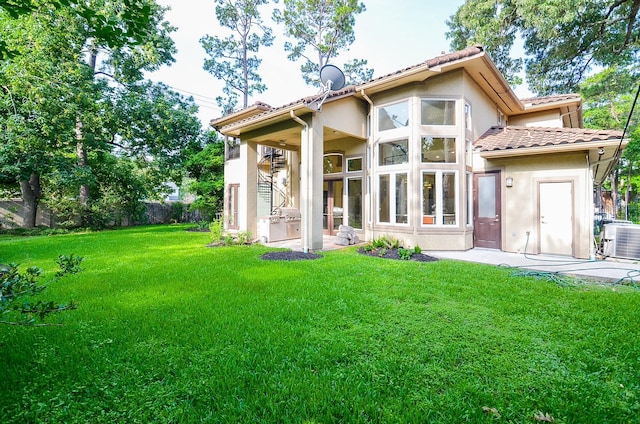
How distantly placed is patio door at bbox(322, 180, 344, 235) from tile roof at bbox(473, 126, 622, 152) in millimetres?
5161

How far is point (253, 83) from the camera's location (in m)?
24.4

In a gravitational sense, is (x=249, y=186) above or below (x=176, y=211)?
above

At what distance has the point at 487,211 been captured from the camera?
366 inches

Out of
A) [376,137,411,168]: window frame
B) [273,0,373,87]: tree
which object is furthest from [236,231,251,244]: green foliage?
[273,0,373,87]: tree

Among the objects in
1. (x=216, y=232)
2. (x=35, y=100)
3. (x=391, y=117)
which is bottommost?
(x=216, y=232)

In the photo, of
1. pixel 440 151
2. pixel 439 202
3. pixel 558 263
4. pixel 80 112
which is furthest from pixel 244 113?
pixel 558 263

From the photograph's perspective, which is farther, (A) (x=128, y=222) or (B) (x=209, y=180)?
(A) (x=128, y=222)

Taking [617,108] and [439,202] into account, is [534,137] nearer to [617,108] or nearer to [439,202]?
[439,202]

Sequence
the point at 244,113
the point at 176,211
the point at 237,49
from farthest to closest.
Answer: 1. the point at 237,49
2. the point at 176,211
3. the point at 244,113

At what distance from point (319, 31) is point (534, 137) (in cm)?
1794

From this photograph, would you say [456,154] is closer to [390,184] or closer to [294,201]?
[390,184]

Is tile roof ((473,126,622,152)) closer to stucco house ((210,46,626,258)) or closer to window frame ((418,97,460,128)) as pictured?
stucco house ((210,46,626,258))

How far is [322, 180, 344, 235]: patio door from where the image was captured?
11.7m

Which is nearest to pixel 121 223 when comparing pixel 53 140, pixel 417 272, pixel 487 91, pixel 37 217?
pixel 37 217
